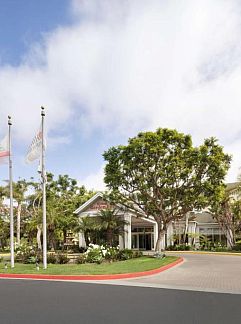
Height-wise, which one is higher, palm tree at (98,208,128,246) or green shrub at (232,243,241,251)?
palm tree at (98,208,128,246)

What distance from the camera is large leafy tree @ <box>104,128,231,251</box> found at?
1029 inches

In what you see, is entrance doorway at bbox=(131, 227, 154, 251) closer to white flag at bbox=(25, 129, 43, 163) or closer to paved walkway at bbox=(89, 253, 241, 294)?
paved walkway at bbox=(89, 253, 241, 294)

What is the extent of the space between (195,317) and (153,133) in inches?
722

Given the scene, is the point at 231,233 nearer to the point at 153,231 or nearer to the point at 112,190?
the point at 153,231

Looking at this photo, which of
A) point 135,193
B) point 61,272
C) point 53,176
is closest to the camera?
point 61,272

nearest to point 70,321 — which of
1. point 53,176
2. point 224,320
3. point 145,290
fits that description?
point 224,320

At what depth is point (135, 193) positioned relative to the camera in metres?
28.9

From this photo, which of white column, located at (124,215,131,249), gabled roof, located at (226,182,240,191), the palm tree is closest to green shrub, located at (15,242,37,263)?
the palm tree

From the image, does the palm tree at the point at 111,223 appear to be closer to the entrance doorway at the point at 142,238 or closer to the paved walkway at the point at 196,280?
the entrance doorway at the point at 142,238

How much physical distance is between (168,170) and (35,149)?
9.68 meters

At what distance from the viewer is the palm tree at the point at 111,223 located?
109ft

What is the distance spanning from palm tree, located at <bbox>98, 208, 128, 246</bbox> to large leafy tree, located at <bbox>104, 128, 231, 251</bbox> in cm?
576

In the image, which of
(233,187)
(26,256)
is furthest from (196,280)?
(233,187)

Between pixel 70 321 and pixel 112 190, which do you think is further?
pixel 112 190
